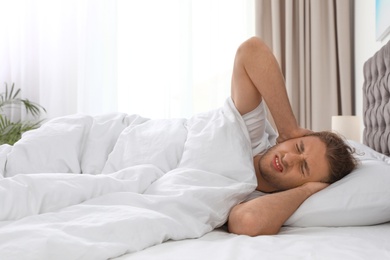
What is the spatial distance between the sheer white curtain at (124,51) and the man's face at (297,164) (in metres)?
2.44

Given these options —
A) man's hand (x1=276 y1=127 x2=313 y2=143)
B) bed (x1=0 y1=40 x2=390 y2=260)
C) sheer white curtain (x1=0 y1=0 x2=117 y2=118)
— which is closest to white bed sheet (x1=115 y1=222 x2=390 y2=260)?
bed (x1=0 y1=40 x2=390 y2=260)

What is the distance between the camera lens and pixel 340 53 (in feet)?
12.5

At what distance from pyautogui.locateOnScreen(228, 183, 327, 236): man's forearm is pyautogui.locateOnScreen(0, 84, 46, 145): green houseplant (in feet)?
9.26

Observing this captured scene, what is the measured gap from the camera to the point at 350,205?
60.2 inches

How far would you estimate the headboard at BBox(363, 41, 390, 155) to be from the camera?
2.15 meters

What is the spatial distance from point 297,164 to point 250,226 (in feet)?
1.28

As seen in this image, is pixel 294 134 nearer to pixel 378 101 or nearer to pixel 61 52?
pixel 378 101

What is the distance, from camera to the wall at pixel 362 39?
3.01 meters

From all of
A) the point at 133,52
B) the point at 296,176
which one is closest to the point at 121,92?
the point at 133,52

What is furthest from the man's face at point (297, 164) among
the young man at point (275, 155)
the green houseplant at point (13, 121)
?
the green houseplant at point (13, 121)

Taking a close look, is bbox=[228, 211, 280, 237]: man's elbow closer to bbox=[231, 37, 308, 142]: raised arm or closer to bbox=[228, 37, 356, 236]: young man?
bbox=[228, 37, 356, 236]: young man

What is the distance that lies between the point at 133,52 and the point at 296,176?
284 cm

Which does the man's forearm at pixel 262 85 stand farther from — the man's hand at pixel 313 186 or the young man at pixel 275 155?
the man's hand at pixel 313 186

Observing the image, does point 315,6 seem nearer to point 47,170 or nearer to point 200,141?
point 200,141
